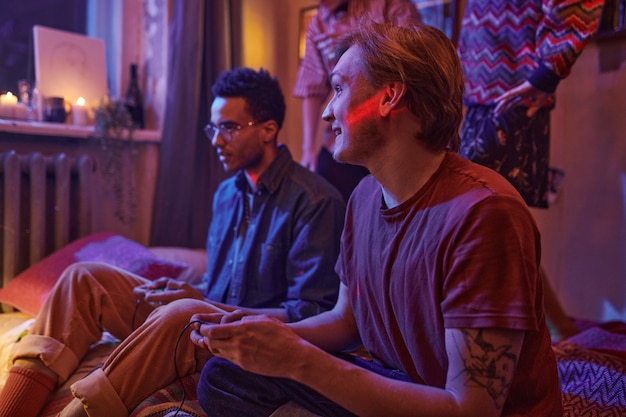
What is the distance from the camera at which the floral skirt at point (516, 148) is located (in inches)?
73.9

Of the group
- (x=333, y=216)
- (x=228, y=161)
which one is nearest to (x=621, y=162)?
(x=333, y=216)

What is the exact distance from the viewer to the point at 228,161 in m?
1.93

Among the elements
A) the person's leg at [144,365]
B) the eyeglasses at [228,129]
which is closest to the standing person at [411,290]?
the person's leg at [144,365]

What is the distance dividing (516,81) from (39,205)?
1943mm

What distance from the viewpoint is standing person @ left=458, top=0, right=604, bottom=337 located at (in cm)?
175

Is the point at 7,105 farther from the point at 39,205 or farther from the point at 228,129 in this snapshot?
the point at 228,129

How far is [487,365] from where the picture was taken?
0.86m

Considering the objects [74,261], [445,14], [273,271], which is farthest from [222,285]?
[445,14]

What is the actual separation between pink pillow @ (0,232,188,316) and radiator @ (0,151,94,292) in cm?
12

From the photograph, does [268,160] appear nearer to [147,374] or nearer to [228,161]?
[228,161]

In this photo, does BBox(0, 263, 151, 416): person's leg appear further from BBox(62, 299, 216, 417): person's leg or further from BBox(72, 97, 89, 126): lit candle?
BBox(72, 97, 89, 126): lit candle

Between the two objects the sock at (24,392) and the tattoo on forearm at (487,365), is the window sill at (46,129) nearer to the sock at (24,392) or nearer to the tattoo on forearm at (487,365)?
the sock at (24,392)

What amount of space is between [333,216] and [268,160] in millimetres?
341

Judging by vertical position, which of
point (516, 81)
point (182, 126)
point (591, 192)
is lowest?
point (591, 192)
